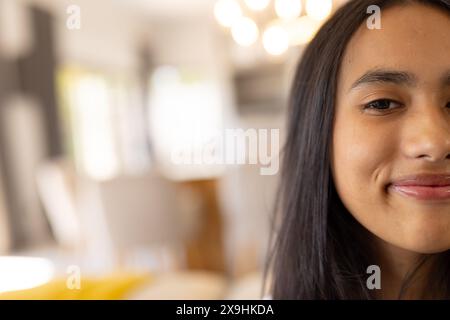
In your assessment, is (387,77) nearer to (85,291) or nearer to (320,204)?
(320,204)

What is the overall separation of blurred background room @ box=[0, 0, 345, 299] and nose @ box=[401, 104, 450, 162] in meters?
0.29

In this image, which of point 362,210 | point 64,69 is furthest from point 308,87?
point 64,69

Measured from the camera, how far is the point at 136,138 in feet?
17.0

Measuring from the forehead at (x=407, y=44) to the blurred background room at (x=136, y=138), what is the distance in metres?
0.24

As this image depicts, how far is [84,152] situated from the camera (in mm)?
4199

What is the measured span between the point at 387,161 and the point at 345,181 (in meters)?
0.06

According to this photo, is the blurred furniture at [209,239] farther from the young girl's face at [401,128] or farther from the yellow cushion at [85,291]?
the young girl's face at [401,128]

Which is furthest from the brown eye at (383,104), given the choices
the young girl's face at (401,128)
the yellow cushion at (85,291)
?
the yellow cushion at (85,291)

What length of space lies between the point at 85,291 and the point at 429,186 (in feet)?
2.10

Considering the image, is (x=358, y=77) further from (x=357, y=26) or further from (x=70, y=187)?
(x=70, y=187)

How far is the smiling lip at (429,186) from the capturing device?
0.51 m

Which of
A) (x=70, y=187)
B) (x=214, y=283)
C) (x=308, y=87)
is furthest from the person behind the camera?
(x=70, y=187)

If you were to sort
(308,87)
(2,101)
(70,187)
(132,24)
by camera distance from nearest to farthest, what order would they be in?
(308,87) → (70,187) → (2,101) → (132,24)

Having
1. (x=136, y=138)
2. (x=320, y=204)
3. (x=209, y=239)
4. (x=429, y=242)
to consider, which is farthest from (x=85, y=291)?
(x=136, y=138)
